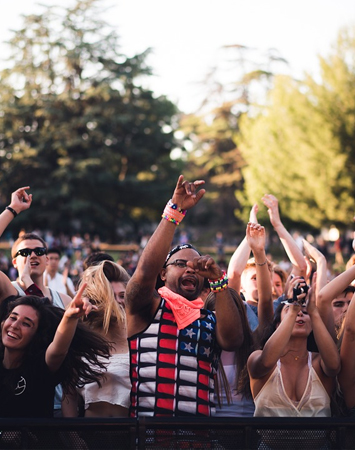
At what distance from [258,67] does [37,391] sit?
185ft

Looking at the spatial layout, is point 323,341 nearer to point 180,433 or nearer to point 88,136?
point 180,433

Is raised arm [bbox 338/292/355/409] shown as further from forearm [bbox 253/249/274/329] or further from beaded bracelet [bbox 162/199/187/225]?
beaded bracelet [bbox 162/199/187/225]

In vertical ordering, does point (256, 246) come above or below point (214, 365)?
above

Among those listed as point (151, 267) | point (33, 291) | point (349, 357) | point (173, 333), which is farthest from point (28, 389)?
point (349, 357)

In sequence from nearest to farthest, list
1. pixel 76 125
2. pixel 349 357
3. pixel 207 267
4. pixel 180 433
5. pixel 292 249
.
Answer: pixel 180 433, pixel 207 267, pixel 349 357, pixel 292 249, pixel 76 125

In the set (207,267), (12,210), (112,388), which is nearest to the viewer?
(207,267)

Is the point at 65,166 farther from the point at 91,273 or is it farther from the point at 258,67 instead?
the point at 91,273

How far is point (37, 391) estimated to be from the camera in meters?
3.46

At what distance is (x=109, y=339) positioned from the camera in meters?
4.27

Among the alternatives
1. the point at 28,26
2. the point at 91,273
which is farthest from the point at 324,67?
the point at 91,273

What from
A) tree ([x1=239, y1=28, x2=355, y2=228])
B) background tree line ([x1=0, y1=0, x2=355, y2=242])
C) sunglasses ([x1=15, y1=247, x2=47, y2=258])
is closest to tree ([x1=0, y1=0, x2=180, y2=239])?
background tree line ([x1=0, y1=0, x2=355, y2=242])

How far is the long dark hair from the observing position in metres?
3.60

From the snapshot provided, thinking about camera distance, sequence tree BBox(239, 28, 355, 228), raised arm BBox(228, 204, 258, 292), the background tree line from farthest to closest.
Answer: the background tree line → tree BBox(239, 28, 355, 228) → raised arm BBox(228, 204, 258, 292)

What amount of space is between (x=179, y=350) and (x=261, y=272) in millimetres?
1026
